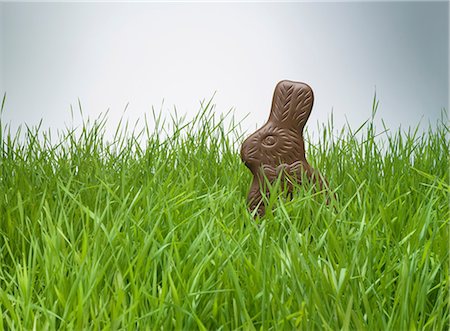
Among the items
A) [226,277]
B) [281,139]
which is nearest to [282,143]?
[281,139]

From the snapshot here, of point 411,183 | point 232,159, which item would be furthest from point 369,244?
point 232,159

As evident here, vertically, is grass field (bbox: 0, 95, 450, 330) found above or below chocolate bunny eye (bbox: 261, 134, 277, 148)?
below

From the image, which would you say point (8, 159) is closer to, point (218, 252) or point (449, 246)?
point (218, 252)

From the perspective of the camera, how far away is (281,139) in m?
1.21

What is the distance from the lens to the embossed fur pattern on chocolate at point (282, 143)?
1197 millimetres

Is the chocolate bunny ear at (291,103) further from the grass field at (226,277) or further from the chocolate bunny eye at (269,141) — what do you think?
the grass field at (226,277)

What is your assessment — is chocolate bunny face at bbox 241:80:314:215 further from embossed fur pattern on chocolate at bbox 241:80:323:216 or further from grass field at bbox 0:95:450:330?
grass field at bbox 0:95:450:330

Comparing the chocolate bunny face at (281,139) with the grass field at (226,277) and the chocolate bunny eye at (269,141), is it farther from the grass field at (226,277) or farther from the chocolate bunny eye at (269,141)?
the grass field at (226,277)

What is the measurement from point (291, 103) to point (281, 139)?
0.21ft

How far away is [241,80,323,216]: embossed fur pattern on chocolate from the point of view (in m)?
1.20

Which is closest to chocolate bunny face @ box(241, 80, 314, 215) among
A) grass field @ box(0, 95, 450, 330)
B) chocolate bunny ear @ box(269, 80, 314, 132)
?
chocolate bunny ear @ box(269, 80, 314, 132)

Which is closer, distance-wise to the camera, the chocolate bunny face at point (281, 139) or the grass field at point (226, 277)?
the grass field at point (226, 277)

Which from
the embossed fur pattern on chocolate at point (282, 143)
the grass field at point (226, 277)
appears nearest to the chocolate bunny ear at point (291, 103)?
the embossed fur pattern on chocolate at point (282, 143)

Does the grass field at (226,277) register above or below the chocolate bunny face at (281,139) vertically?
below
